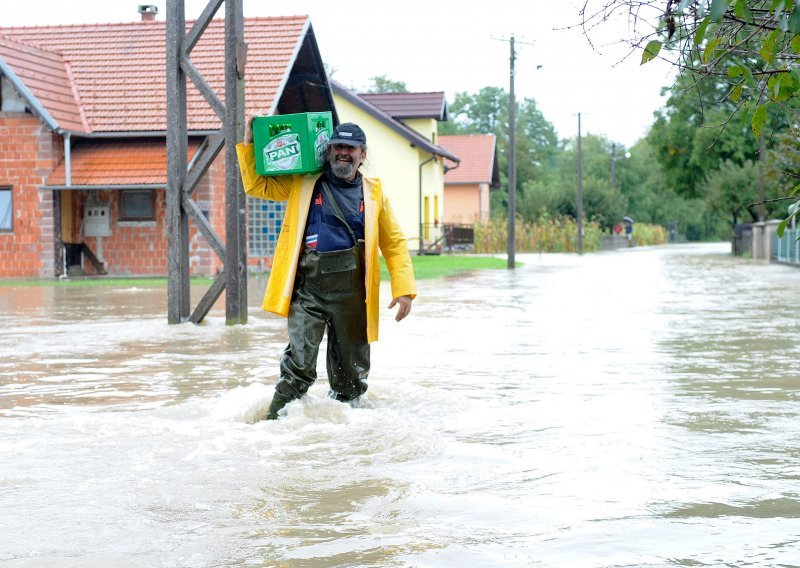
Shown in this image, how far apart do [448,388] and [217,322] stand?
20.8ft

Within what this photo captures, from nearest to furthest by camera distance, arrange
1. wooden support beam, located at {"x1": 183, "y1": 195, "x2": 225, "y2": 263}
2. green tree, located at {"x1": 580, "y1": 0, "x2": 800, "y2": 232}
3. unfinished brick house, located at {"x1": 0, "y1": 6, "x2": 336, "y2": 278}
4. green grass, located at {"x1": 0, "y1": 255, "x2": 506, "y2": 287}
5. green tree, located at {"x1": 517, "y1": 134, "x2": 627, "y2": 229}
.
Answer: green tree, located at {"x1": 580, "y1": 0, "x2": 800, "y2": 232}, wooden support beam, located at {"x1": 183, "y1": 195, "x2": 225, "y2": 263}, green grass, located at {"x1": 0, "y1": 255, "x2": 506, "y2": 287}, unfinished brick house, located at {"x1": 0, "y1": 6, "x2": 336, "y2": 278}, green tree, located at {"x1": 517, "y1": 134, "x2": 627, "y2": 229}

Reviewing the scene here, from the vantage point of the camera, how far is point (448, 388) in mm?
9547

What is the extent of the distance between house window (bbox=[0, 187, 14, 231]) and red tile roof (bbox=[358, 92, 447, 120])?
23276 mm

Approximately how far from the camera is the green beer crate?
25.0 feet

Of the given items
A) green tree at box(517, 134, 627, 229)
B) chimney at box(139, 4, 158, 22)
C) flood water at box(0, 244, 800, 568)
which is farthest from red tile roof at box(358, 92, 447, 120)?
flood water at box(0, 244, 800, 568)

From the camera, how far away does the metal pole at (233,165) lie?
1407cm

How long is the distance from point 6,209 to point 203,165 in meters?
17.6

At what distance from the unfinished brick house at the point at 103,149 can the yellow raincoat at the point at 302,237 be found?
69.3ft

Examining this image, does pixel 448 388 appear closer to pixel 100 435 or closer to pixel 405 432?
pixel 405 432

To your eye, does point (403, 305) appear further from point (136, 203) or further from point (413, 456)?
point (136, 203)

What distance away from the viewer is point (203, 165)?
561 inches

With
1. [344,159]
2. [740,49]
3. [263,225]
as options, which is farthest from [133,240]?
[740,49]

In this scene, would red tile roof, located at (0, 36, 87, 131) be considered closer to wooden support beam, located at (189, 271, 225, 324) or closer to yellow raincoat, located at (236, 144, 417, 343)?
wooden support beam, located at (189, 271, 225, 324)

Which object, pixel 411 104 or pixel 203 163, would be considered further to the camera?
pixel 411 104
